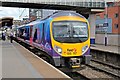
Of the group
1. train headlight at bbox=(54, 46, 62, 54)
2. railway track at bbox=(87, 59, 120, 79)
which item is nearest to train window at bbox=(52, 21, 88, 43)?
train headlight at bbox=(54, 46, 62, 54)

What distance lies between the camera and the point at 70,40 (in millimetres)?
14391

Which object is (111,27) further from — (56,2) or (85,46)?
(85,46)

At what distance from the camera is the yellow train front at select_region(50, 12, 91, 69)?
558 inches

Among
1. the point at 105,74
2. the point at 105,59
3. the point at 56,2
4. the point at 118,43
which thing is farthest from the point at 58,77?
the point at 56,2

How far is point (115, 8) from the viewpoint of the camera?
75.9 meters

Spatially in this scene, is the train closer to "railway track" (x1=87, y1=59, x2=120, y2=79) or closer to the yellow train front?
the yellow train front

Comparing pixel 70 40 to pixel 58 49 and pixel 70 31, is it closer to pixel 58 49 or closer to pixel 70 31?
pixel 70 31

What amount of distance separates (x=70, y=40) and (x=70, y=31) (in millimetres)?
529

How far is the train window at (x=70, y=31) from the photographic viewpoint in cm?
1446

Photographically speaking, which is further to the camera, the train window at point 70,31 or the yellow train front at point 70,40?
the train window at point 70,31

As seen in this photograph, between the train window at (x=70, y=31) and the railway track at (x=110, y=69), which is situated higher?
the train window at (x=70, y=31)

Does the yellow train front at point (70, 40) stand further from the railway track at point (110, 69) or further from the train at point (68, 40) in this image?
the railway track at point (110, 69)

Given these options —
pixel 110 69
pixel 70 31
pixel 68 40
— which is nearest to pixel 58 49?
pixel 68 40

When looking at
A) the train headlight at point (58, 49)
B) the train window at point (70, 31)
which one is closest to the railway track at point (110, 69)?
the train window at point (70, 31)
